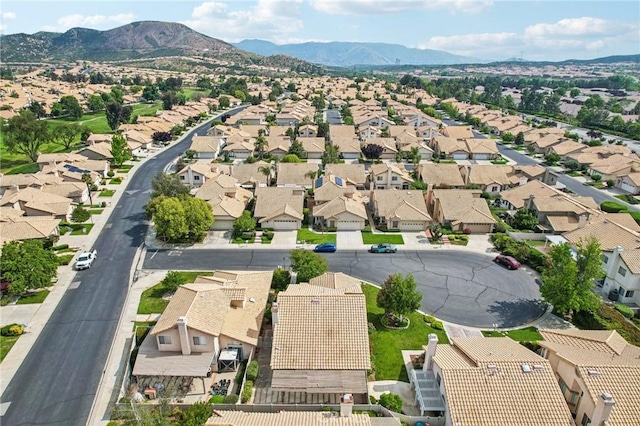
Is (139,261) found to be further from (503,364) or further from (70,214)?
(503,364)

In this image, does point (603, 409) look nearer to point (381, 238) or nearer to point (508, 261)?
point (508, 261)

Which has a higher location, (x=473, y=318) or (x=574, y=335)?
(x=574, y=335)

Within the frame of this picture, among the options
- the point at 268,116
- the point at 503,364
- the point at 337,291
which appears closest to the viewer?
the point at 503,364

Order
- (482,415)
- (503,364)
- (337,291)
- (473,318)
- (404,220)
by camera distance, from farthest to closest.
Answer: (404,220) < (473,318) < (337,291) < (503,364) < (482,415)

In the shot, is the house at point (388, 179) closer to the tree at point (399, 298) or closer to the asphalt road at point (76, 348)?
the tree at point (399, 298)

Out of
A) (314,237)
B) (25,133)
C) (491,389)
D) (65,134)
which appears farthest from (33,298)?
(65,134)

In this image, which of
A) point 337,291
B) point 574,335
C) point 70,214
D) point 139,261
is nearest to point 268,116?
point 70,214
